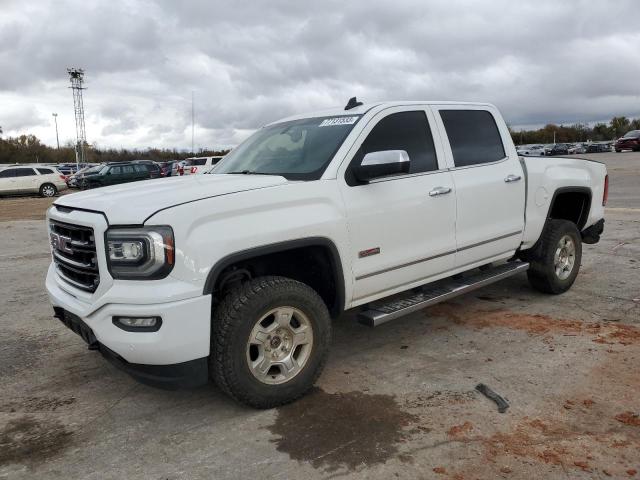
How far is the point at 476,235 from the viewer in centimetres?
460

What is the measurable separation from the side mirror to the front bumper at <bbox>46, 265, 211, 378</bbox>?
1363mm

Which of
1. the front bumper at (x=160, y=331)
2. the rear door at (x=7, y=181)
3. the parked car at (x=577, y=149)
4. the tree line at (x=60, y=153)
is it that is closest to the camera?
the front bumper at (x=160, y=331)

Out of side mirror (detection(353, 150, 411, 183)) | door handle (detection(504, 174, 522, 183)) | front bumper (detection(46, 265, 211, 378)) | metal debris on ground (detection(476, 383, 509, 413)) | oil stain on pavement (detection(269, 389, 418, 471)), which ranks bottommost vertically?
oil stain on pavement (detection(269, 389, 418, 471))

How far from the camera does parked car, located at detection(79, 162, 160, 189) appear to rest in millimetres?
28047

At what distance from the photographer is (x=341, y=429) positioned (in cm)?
319

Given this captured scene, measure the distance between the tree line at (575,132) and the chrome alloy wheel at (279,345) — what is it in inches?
4146

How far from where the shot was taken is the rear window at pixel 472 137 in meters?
4.61

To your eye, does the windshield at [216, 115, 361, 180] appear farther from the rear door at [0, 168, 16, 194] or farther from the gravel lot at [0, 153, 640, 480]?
the rear door at [0, 168, 16, 194]

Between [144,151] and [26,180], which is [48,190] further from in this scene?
[144,151]

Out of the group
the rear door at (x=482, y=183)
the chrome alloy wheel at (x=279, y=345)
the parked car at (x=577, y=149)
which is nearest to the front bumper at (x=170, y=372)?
the chrome alloy wheel at (x=279, y=345)

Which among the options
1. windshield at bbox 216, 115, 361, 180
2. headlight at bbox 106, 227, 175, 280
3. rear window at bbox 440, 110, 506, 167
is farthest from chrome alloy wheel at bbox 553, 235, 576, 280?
headlight at bbox 106, 227, 175, 280

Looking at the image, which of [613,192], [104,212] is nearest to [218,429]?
[104,212]

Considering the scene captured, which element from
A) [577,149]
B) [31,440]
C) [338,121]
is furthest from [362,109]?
[577,149]

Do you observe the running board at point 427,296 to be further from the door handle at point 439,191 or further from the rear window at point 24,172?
the rear window at point 24,172
